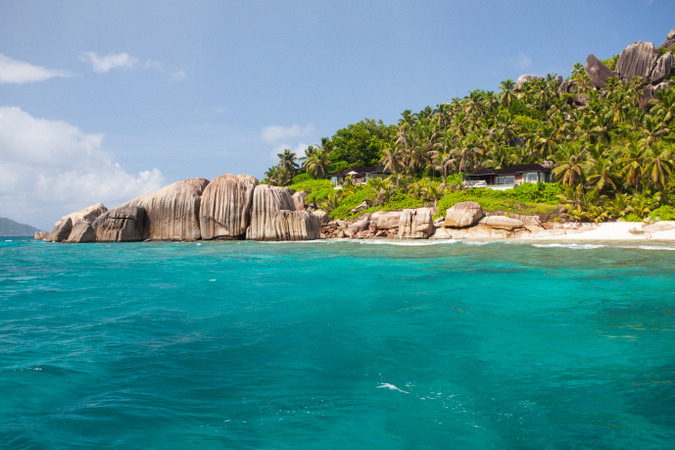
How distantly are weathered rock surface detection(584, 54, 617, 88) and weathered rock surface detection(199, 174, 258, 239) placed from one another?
2591 inches

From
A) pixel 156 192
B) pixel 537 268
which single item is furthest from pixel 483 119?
pixel 537 268

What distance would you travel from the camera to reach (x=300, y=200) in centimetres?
5881

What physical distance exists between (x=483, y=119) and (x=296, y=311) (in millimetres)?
66073

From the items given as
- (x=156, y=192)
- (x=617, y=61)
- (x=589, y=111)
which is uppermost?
(x=617, y=61)

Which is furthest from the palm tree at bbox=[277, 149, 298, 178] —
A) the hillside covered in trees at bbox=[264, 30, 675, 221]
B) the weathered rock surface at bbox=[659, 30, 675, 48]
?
the weathered rock surface at bbox=[659, 30, 675, 48]

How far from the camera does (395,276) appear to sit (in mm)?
15227

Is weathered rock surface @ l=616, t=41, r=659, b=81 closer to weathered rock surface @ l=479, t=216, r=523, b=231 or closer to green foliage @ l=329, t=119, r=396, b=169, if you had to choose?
green foliage @ l=329, t=119, r=396, b=169

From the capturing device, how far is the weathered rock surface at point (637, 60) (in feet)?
214

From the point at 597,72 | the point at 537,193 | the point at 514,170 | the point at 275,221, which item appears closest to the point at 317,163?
the point at 514,170

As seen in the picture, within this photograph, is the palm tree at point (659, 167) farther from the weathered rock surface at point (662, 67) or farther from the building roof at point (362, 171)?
the weathered rock surface at point (662, 67)

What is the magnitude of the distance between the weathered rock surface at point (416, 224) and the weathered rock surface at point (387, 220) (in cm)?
224

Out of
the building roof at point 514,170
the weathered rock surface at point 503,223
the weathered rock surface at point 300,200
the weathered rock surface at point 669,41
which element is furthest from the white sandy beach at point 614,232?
the weathered rock surface at point 669,41

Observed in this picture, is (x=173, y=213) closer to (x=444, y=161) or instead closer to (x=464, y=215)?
(x=464, y=215)

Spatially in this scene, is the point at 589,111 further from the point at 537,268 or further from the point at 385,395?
the point at 385,395
